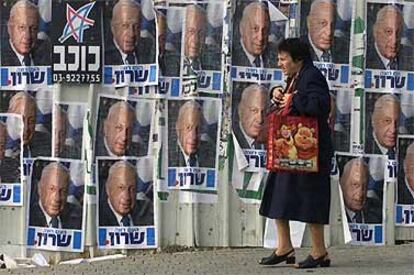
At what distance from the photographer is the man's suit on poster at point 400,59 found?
→ 8852 mm

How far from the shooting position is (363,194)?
8859 millimetres

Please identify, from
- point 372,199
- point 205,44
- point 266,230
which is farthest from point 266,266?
point 205,44

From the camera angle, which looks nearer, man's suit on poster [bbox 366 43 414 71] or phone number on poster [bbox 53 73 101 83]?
phone number on poster [bbox 53 73 101 83]

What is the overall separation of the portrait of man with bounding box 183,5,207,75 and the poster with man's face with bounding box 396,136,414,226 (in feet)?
6.14

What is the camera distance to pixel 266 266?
8.02m

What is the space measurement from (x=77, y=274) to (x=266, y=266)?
1453 millimetres

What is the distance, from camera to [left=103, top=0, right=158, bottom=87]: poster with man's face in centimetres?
860

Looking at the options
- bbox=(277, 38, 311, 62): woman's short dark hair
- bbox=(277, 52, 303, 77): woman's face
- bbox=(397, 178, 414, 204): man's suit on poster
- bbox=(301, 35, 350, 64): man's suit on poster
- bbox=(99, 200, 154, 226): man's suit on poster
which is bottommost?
bbox=(99, 200, 154, 226): man's suit on poster

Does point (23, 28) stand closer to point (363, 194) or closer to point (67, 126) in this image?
point (67, 126)

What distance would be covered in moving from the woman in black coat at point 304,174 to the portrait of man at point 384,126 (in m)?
1.23

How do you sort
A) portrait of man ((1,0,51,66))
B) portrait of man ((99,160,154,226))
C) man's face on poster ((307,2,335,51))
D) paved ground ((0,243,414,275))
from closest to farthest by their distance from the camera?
paved ground ((0,243,414,275)) → portrait of man ((1,0,51,66)) → portrait of man ((99,160,154,226)) → man's face on poster ((307,2,335,51))

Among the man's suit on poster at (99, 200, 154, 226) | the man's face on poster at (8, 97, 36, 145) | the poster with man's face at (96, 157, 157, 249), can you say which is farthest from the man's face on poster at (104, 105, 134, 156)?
the man's face on poster at (8, 97, 36, 145)

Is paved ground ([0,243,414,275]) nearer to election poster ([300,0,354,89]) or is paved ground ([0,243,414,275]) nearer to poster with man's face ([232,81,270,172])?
poster with man's face ([232,81,270,172])

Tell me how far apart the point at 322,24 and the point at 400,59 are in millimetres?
741
